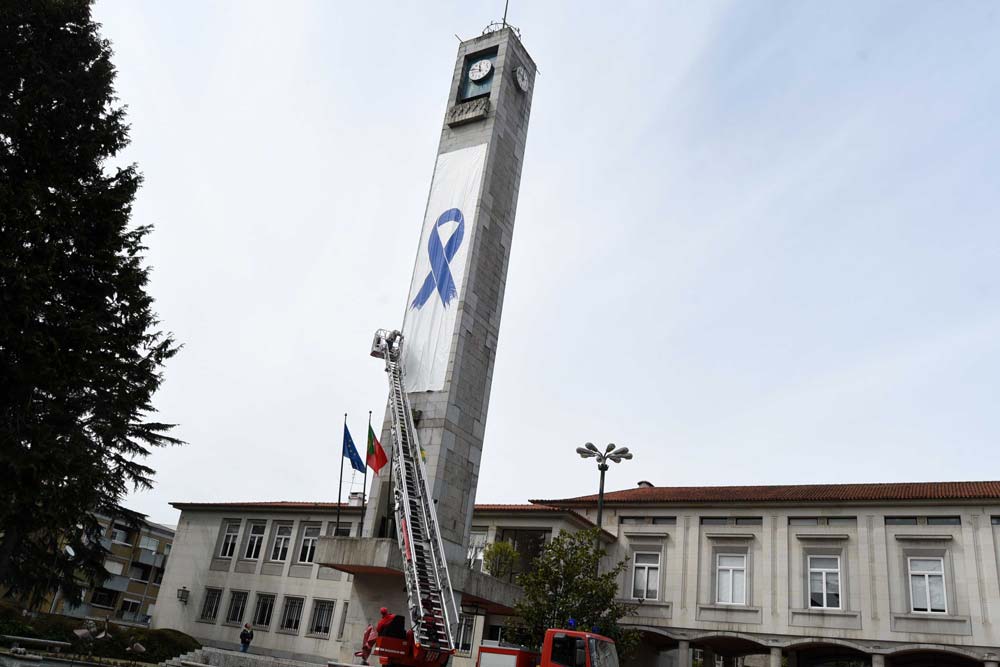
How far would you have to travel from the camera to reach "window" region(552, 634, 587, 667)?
55.7 ft

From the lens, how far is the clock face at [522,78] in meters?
31.8

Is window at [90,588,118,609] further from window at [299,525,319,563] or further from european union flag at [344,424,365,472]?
european union flag at [344,424,365,472]

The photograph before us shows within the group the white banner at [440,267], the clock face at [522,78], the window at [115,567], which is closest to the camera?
the white banner at [440,267]

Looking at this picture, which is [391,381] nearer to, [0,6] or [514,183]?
[514,183]

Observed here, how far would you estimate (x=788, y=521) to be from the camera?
35.2 m

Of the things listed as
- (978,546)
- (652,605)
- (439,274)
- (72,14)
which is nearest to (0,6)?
(72,14)

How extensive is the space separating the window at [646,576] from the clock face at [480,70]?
22657mm

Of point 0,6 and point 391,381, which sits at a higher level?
point 0,6

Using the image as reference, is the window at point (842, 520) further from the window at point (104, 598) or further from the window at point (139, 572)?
the window at point (139, 572)

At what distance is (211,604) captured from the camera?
1817 inches

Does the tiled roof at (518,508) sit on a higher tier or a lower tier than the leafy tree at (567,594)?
higher

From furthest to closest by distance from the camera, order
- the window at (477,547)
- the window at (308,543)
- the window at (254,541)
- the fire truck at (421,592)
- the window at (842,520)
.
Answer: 1. the window at (254,541)
2. the window at (308,543)
3. the window at (477,547)
4. the window at (842,520)
5. the fire truck at (421,592)

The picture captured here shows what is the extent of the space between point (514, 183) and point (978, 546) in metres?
23.0

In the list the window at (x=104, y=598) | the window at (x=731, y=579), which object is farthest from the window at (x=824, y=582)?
the window at (x=104, y=598)
